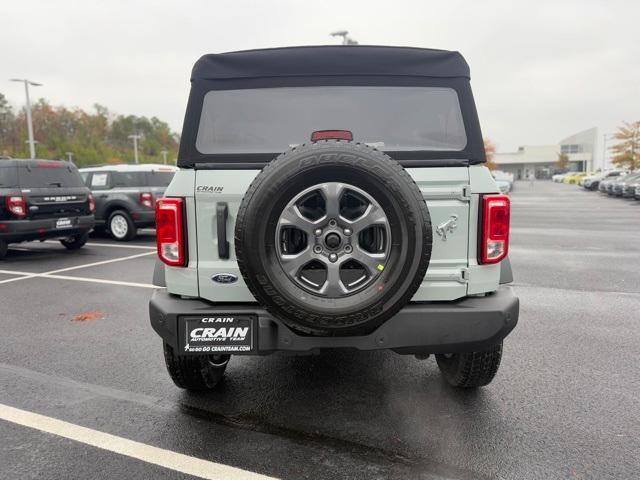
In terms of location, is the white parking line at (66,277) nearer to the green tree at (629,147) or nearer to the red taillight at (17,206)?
the red taillight at (17,206)

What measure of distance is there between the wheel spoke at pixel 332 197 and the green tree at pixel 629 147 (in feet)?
255

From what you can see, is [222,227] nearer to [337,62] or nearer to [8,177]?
[337,62]

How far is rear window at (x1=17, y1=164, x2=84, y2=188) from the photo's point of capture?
9109 millimetres

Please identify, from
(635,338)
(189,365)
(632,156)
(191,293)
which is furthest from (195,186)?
(632,156)

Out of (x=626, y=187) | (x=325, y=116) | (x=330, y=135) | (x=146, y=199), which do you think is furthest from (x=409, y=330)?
(x=626, y=187)

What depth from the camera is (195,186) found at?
9.20 feet

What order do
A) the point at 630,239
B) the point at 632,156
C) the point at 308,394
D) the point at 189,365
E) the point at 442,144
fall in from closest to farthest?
1. the point at 442,144
2. the point at 189,365
3. the point at 308,394
4. the point at 630,239
5. the point at 632,156

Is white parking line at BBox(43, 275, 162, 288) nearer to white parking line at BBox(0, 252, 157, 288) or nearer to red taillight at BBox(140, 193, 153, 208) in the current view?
white parking line at BBox(0, 252, 157, 288)

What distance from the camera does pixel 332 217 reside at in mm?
2471

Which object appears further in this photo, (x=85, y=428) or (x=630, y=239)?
(x=630, y=239)

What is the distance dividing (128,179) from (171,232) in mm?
9866

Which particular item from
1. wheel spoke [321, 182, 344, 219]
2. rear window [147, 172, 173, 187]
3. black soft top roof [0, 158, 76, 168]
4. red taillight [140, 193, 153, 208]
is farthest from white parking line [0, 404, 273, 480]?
rear window [147, 172, 173, 187]

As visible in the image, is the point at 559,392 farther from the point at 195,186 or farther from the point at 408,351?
the point at 195,186

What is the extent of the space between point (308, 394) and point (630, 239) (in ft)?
37.5
